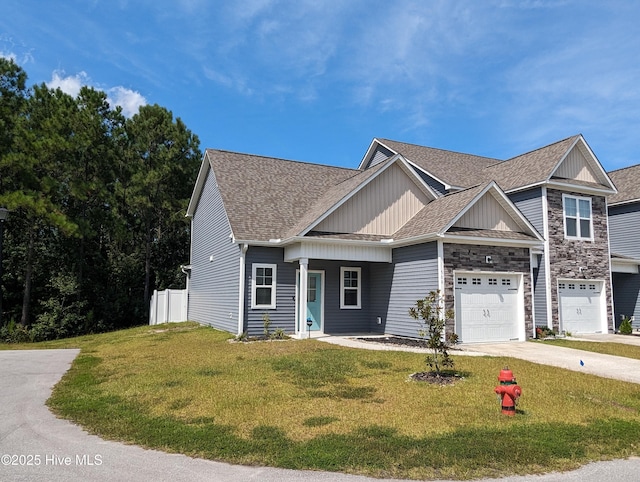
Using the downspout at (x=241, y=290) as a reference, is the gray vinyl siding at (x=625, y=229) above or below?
above

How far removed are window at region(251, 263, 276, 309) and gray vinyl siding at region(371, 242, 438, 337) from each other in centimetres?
377

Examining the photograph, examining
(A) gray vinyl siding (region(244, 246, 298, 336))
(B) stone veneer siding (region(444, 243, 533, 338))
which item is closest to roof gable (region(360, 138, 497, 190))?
(B) stone veneer siding (region(444, 243, 533, 338))

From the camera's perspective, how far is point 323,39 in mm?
14883

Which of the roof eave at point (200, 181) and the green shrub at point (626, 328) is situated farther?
the roof eave at point (200, 181)

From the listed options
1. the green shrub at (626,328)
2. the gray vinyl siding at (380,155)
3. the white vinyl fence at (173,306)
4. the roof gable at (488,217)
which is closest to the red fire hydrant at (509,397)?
the roof gable at (488,217)

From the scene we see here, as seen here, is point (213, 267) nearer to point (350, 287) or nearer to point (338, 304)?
point (338, 304)

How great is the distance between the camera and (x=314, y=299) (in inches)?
670

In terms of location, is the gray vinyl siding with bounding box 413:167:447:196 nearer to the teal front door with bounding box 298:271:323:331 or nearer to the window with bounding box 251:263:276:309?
the teal front door with bounding box 298:271:323:331

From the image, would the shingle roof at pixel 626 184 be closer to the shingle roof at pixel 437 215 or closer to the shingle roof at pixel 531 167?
the shingle roof at pixel 531 167

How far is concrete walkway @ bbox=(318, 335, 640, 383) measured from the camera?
10375 millimetres

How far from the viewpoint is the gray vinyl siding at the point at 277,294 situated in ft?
53.3

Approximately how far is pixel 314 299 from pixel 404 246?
12.1 feet

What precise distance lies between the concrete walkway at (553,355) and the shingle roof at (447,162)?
8341 mm

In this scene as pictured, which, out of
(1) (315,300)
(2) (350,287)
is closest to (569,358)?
(2) (350,287)
